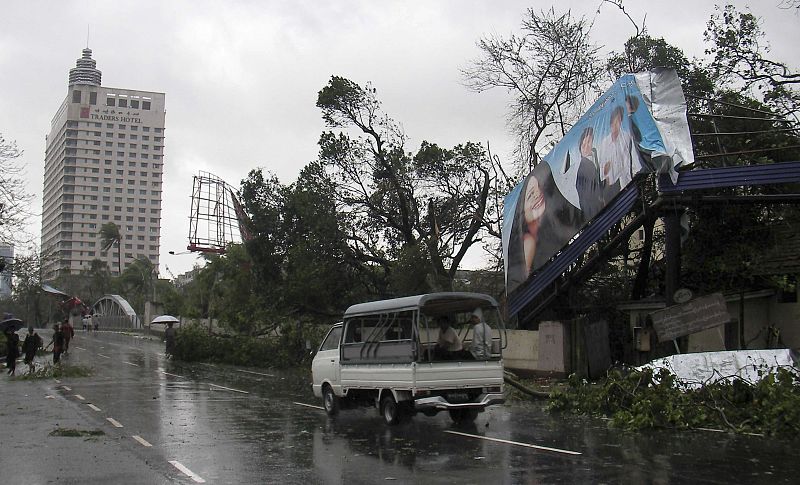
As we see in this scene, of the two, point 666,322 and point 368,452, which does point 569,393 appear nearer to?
point 666,322

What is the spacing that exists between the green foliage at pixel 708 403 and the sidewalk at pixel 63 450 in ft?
26.6

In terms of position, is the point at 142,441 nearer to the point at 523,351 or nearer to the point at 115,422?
the point at 115,422

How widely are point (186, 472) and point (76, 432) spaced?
164 inches

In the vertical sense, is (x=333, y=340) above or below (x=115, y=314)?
below

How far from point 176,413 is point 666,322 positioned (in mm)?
10763

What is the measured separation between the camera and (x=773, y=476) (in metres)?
8.75

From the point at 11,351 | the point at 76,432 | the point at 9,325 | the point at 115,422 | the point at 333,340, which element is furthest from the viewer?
the point at 9,325

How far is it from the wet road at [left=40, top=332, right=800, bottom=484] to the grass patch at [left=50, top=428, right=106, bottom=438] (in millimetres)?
290

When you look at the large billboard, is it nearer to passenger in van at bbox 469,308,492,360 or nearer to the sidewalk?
passenger in van at bbox 469,308,492,360

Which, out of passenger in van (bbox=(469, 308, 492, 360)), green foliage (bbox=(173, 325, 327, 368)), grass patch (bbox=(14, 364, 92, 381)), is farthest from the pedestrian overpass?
passenger in van (bbox=(469, 308, 492, 360))

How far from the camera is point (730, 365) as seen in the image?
13.6 meters

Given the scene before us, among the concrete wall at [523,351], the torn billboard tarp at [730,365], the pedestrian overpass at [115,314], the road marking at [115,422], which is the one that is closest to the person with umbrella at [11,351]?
the road marking at [115,422]

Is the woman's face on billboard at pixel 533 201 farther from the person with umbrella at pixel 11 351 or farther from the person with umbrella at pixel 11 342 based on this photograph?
the person with umbrella at pixel 11 351

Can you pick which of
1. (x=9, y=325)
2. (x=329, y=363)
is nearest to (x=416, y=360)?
(x=329, y=363)
